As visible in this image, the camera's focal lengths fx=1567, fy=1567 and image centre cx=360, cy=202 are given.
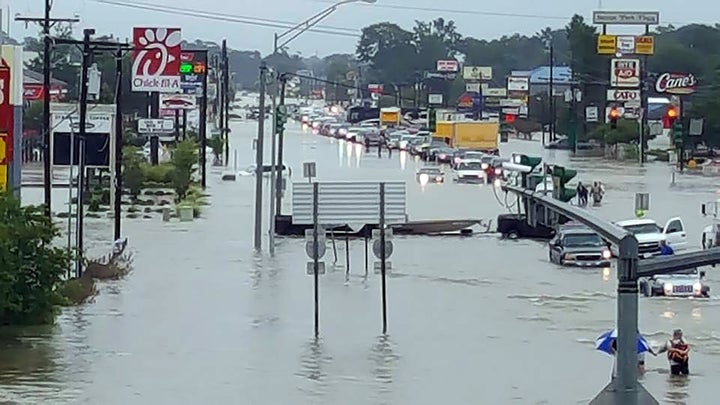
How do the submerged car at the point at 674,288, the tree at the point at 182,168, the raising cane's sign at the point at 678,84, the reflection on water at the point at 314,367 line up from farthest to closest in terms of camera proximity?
the raising cane's sign at the point at 678,84 → the tree at the point at 182,168 → the submerged car at the point at 674,288 → the reflection on water at the point at 314,367

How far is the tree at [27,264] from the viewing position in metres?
29.5

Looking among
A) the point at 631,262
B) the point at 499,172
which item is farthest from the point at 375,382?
the point at 499,172

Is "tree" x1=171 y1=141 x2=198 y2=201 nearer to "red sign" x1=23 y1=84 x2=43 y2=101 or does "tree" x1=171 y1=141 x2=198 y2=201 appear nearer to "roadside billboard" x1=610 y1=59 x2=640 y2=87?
"red sign" x1=23 y1=84 x2=43 y2=101

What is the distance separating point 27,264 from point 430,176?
192 feet

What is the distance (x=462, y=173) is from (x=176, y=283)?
49.2 meters

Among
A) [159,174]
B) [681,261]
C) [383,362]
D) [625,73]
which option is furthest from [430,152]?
[681,261]

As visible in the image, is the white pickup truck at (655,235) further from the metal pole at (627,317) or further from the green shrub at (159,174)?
the metal pole at (627,317)

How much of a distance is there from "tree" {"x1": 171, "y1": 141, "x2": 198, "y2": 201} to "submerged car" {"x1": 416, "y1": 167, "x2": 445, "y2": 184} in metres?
15.7

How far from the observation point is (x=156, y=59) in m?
44.8

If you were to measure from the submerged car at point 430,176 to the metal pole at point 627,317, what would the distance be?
247 feet

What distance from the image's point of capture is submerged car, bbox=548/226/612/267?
155ft

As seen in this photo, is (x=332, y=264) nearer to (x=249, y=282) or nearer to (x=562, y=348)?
(x=249, y=282)

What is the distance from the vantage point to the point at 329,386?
2411 cm

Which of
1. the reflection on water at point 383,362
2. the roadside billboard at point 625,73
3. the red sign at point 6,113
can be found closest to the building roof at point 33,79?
the roadside billboard at point 625,73
